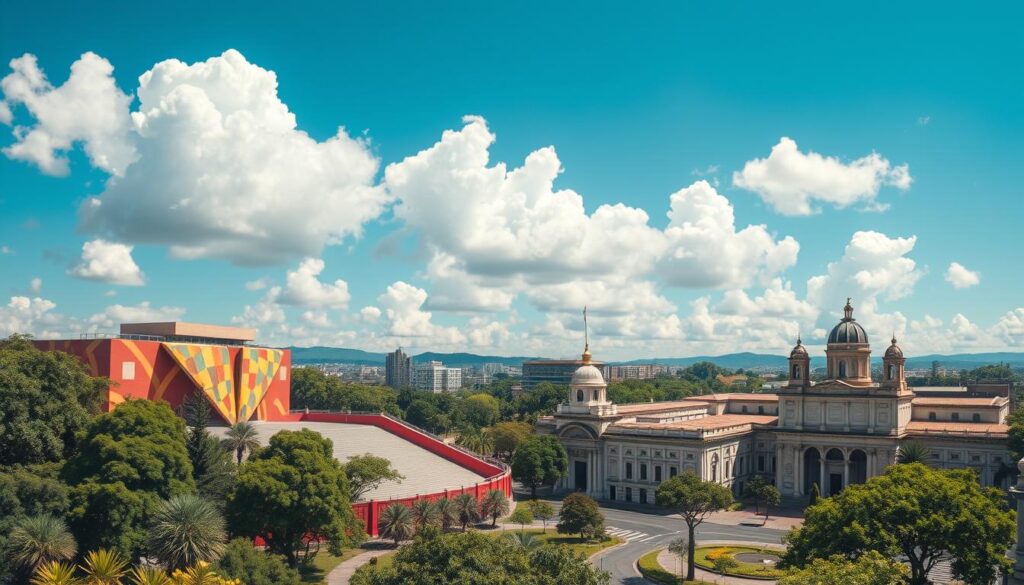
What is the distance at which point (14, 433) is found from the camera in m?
50.7

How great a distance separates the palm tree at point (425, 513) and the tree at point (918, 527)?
27.4m

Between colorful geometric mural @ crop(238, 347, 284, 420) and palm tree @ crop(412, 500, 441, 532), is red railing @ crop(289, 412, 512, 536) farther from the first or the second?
colorful geometric mural @ crop(238, 347, 284, 420)

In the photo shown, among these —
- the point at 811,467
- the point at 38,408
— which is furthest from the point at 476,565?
the point at 811,467

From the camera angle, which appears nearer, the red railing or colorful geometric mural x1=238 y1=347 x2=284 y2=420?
the red railing

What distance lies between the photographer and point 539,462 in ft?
269

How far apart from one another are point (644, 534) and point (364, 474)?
23874 millimetres

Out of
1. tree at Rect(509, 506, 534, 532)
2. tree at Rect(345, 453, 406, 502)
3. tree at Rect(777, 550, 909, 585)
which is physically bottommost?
tree at Rect(509, 506, 534, 532)

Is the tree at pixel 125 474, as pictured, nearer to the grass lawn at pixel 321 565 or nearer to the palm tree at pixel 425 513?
the grass lawn at pixel 321 565

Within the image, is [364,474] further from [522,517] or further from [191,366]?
[191,366]

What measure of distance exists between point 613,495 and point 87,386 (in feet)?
169

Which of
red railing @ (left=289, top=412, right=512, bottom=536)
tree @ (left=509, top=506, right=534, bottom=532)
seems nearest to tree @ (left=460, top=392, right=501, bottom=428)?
red railing @ (left=289, top=412, right=512, bottom=536)

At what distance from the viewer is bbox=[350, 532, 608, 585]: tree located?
102ft

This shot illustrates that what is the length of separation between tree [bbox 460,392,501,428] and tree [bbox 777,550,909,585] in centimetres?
11596

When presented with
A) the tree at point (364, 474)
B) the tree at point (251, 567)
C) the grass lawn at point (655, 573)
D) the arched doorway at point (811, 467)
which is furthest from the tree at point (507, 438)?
the tree at point (251, 567)
